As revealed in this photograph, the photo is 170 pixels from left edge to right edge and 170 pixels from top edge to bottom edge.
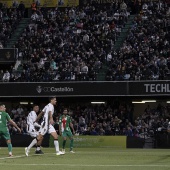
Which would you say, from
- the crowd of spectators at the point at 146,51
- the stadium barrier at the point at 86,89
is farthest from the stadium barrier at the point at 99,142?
the crowd of spectators at the point at 146,51

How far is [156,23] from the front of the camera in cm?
4559

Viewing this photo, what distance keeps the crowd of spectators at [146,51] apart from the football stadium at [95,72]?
0.22 ft

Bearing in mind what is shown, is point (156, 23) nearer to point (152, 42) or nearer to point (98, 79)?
point (152, 42)

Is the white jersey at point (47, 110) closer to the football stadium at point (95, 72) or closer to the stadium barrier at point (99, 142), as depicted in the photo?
the football stadium at point (95, 72)

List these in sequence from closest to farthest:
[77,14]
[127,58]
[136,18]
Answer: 1. [127,58]
2. [136,18]
3. [77,14]

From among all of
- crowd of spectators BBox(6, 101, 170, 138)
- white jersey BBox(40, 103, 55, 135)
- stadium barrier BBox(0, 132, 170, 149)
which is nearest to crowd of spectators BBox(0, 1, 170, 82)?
crowd of spectators BBox(6, 101, 170, 138)

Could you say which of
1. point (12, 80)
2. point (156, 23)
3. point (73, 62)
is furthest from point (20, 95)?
point (156, 23)

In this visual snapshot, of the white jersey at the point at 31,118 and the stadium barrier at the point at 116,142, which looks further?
the stadium barrier at the point at 116,142

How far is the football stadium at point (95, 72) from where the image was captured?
40469mm

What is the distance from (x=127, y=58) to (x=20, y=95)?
804 cm

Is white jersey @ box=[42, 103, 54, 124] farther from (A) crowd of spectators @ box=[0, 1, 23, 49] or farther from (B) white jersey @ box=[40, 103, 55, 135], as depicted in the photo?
(A) crowd of spectators @ box=[0, 1, 23, 49]

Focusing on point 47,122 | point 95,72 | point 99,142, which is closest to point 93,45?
point 95,72

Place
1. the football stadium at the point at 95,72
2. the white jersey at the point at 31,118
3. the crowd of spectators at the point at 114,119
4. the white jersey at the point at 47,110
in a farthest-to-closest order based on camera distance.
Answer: the football stadium at the point at 95,72, the crowd of spectators at the point at 114,119, the white jersey at the point at 31,118, the white jersey at the point at 47,110

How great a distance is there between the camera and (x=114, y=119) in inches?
1635
